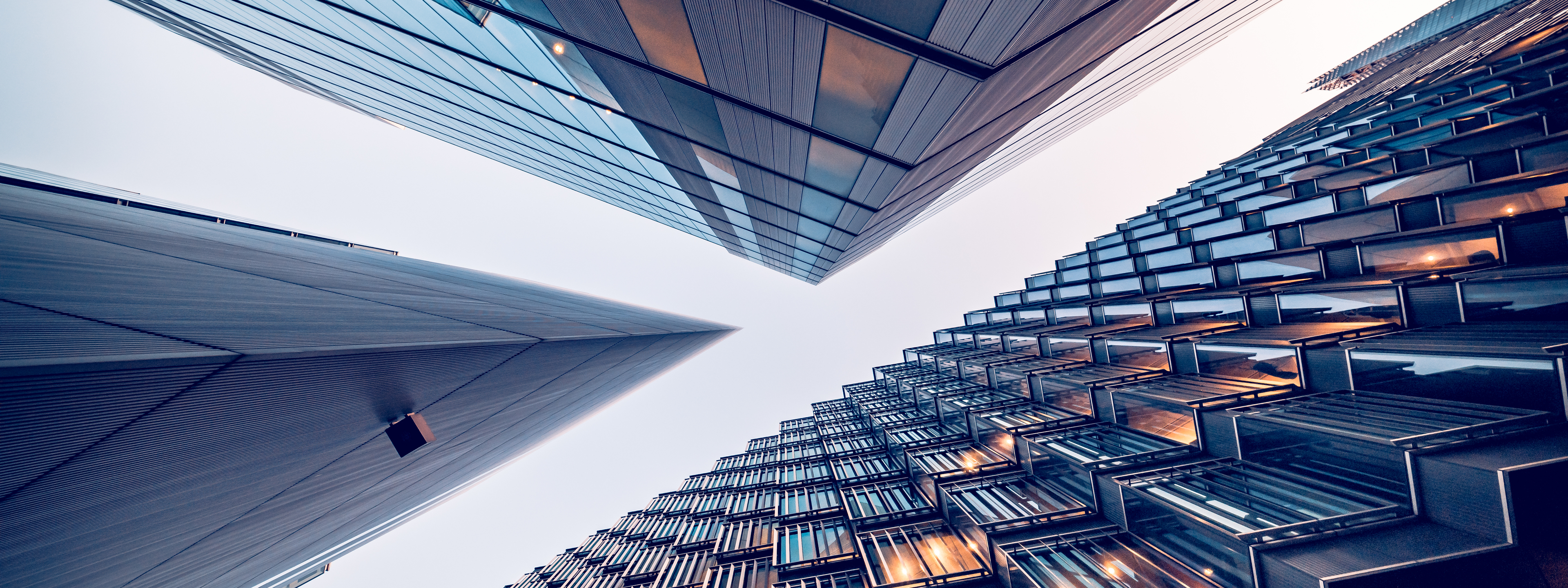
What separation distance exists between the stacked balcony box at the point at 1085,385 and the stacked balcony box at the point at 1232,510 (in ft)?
19.9

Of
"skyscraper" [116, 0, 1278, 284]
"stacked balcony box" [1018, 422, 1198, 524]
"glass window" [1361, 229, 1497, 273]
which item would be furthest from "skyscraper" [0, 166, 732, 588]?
"glass window" [1361, 229, 1497, 273]

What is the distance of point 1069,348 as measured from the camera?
28.0 meters

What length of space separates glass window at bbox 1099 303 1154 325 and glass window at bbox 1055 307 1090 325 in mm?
1989

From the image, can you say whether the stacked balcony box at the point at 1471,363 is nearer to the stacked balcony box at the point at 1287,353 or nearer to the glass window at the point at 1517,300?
the glass window at the point at 1517,300

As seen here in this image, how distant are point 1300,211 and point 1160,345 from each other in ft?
29.6

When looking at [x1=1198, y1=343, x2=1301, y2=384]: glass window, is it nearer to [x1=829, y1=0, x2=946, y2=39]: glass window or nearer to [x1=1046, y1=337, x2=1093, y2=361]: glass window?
[x1=1046, y1=337, x2=1093, y2=361]: glass window

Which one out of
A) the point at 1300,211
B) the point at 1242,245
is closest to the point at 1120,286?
the point at 1242,245

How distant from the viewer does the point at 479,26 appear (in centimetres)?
952

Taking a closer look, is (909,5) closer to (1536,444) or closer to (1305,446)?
(1536,444)

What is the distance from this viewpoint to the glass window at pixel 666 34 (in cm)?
679

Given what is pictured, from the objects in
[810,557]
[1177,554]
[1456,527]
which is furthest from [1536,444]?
[810,557]

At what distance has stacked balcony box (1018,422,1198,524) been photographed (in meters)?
15.9

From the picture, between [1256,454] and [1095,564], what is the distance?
534 cm

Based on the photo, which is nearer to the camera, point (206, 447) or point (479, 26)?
point (206, 447)
